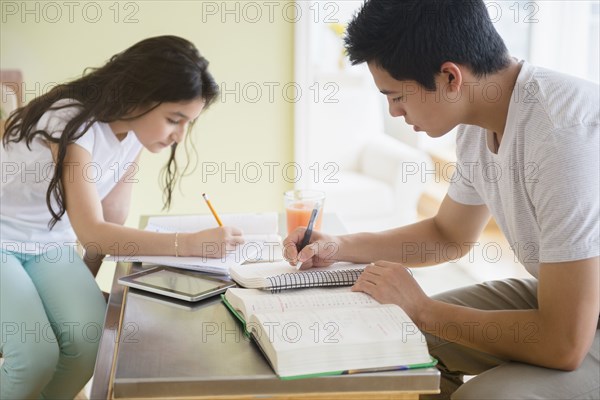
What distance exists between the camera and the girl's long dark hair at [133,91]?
69.2 inches

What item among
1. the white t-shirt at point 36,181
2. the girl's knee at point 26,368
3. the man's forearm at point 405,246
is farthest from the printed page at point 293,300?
the white t-shirt at point 36,181

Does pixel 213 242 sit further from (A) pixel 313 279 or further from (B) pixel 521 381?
(B) pixel 521 381

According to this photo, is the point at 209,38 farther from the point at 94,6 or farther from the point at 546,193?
the point at 546,193

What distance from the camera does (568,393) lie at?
1109 millimetres

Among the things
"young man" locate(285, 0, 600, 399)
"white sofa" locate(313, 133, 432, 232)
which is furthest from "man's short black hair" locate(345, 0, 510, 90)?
"white sofa" locate(313, 133, 432, 232)

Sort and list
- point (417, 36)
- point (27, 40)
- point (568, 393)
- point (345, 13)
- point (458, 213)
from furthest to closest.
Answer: point (345, 13)
point (27, 40)
point (458, 213)
point (417, 36)
point (568, 393)

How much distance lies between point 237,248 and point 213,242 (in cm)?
6

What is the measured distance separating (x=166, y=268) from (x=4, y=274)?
1.41 ft

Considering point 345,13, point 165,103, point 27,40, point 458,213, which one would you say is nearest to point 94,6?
point 27,40

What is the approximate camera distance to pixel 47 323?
1.57m

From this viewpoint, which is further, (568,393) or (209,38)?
(209,38)

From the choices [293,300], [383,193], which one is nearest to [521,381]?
[293,300]

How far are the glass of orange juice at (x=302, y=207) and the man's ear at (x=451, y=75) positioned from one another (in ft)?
1.56

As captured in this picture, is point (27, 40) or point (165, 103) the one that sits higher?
point (27, 40)
